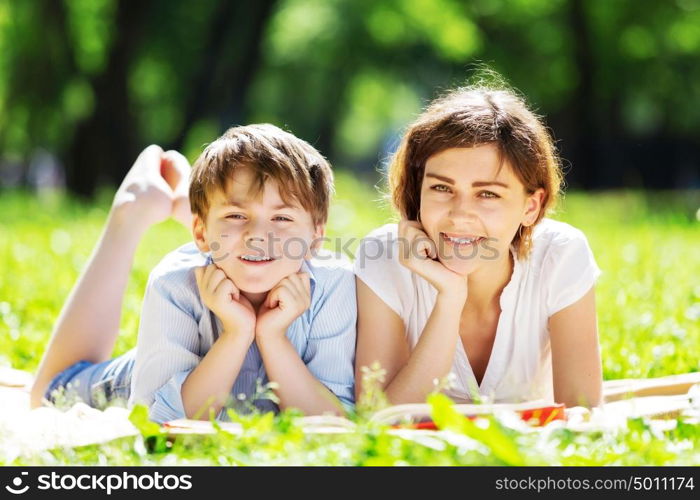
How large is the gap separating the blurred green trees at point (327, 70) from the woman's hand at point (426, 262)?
12.5 metres

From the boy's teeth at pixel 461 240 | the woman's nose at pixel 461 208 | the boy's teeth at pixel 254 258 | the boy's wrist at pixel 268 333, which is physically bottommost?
the boy's wrist at pixel 268 333

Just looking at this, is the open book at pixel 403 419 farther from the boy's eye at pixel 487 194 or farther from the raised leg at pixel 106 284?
the raised leg at pixel 106 284

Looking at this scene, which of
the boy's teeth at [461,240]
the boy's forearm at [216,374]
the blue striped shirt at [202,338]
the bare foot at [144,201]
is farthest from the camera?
the bare foot at [144,201]

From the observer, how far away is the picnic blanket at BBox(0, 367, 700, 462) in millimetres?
2852

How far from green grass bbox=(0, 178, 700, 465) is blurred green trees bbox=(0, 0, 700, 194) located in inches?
167

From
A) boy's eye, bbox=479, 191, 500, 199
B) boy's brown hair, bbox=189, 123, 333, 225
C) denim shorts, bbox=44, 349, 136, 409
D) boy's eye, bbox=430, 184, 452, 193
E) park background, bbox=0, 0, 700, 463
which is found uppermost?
park background, bbox=0, 0, 700, 463

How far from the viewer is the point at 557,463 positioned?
2.55 meters

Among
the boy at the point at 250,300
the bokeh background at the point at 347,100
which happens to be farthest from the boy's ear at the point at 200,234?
the bokeh background at the point at 347,100

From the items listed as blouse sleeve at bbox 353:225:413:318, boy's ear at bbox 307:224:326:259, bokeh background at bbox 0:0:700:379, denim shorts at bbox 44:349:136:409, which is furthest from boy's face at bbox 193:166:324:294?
bokeh background at bbox 0:0:700:379

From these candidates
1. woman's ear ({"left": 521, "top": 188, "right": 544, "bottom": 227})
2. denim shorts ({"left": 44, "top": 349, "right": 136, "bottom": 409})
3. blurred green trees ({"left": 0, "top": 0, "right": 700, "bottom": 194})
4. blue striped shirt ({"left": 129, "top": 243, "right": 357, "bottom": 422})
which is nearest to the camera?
blue striped shirt ({"left": 129, "top": 243, "right": 357, "bottom": 422})

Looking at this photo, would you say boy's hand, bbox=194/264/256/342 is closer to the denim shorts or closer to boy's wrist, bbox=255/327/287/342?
boy's wrist, bbox=255/327/287/342

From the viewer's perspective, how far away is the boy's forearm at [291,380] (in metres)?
3.33

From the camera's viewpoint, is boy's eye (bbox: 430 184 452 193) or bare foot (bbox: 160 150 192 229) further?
bare foot (bbox: 160 150 192 229)

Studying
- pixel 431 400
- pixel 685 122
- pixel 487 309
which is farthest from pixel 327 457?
pixel 685 122
